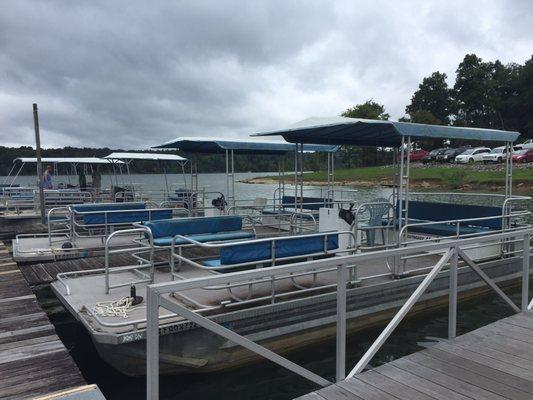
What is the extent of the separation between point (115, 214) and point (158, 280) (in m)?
3.11

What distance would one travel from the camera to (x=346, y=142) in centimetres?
1005

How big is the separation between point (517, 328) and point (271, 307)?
2706 mm

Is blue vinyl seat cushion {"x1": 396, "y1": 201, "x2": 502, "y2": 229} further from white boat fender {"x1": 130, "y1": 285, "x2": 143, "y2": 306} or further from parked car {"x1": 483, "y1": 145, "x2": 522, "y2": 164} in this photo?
parked car {"x1": 483, "y1": 145, "x2": 522, "y2": 164}

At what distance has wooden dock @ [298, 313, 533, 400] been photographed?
3395 mm

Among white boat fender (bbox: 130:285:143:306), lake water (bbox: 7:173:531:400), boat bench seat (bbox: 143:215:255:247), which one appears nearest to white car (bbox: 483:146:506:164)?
lake water (bbox: 7:173:531:400)

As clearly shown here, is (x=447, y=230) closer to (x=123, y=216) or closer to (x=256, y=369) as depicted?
(x=256, y=369)

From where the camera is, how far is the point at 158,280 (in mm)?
6805

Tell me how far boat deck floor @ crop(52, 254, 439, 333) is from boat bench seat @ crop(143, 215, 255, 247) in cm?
60

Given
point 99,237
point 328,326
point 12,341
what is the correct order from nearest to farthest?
point 12,341 → point 328,326 → point 99,237

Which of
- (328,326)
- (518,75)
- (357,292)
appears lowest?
(328,326)

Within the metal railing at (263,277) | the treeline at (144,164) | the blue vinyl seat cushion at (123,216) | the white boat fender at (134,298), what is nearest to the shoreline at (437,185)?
the treeline at (144,164)

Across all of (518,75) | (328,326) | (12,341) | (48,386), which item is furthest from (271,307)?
(518,75)

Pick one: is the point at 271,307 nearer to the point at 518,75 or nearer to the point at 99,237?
the point at 99,237

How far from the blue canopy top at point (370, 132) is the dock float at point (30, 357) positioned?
15.2 ft
